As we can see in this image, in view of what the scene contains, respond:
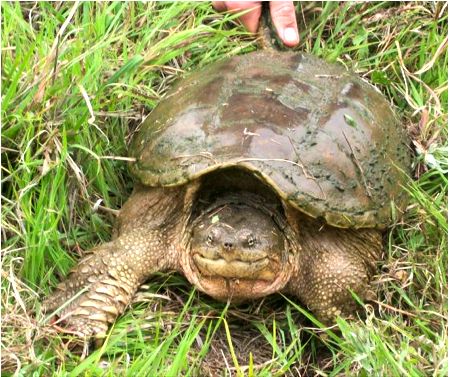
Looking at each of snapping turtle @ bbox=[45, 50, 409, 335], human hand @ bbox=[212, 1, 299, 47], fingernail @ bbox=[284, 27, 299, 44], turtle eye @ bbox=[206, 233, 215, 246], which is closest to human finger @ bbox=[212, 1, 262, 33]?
human hand @ bbox=[212, 1, 299, 47]

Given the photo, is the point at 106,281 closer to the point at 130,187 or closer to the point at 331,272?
the point at 130,187

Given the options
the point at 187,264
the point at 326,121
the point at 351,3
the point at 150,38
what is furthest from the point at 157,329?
the point at 351,3

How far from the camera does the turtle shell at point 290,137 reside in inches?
101

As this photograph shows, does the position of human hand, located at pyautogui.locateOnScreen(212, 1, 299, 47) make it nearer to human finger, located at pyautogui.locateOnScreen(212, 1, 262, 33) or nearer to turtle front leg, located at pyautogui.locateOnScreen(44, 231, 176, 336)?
human finger, located at pyautogui.locateOnScreen(212, 1, 262, 33)

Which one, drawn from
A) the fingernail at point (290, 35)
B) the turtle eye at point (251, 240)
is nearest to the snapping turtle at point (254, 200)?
the turtle eye at point (251, 240)

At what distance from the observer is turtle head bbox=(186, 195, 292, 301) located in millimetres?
2467

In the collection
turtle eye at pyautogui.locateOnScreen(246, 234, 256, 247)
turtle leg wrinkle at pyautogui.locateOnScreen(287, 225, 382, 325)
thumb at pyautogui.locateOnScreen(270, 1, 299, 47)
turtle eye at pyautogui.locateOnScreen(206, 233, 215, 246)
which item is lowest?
turtle leg wrinkle at pyautogui.locateOnScreen(287, 225, 382, 325)

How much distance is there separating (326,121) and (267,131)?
26cm

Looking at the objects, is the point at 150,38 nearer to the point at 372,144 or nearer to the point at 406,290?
the point at 372,144

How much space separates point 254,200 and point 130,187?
2.11 ft

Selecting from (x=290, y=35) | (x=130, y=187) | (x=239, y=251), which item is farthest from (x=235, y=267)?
(x=290, y=35)

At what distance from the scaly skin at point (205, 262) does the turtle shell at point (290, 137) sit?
12cm

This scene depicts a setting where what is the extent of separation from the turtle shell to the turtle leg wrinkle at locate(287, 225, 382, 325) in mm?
125

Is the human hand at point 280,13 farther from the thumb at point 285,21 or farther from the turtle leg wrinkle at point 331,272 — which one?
the turtle leg wrinkle at point 331,272
